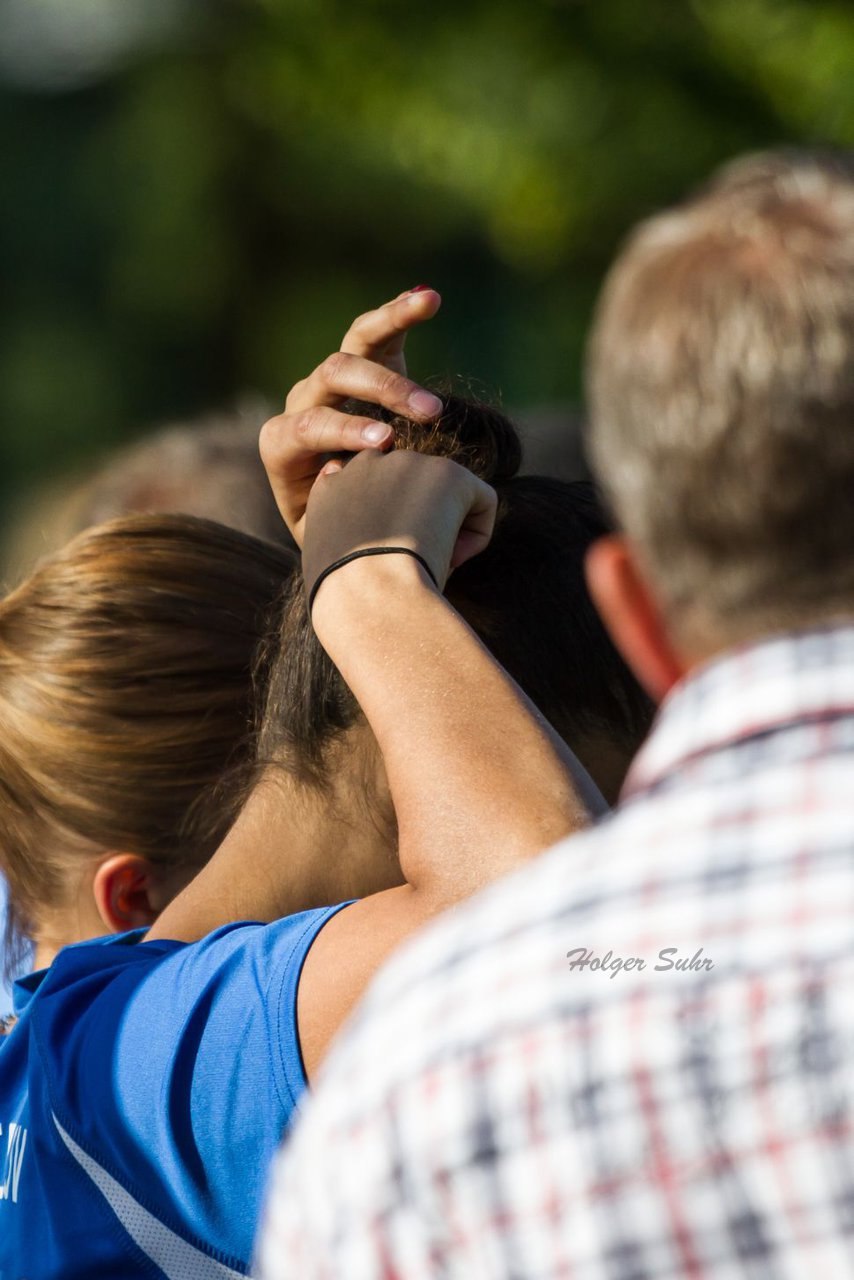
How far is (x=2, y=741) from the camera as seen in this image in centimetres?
218

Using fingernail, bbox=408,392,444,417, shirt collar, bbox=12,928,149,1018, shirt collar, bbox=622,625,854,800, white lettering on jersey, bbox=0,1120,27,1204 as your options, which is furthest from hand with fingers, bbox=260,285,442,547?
shirt collar, bbox=622,625,854,800

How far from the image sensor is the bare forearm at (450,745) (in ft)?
4.61

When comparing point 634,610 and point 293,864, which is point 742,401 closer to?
point 634,610

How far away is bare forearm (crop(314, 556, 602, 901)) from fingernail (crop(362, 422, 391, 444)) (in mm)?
209

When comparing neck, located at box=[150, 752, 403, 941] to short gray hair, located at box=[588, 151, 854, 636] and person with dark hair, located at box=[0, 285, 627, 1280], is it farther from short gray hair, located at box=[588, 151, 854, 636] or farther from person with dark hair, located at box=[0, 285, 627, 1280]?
short gray hair, located at box=[588, 151, 854, 636]

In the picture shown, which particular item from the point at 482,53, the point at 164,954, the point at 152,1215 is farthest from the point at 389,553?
the point at 482,53

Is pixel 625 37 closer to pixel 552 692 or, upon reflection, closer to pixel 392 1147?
pixel 552 692

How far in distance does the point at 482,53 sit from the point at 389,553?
8.79m

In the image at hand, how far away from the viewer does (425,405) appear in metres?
1.69

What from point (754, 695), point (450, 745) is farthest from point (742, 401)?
point (450, 745)

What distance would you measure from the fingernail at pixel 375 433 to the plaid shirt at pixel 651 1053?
918mm

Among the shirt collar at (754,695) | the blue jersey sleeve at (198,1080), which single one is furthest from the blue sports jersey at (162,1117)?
the shirt collar at (754,695)

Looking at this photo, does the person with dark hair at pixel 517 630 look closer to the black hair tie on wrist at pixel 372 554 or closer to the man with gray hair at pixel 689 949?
the black hair tie on wrist at pixel 372 554

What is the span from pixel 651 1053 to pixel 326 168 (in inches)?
477
